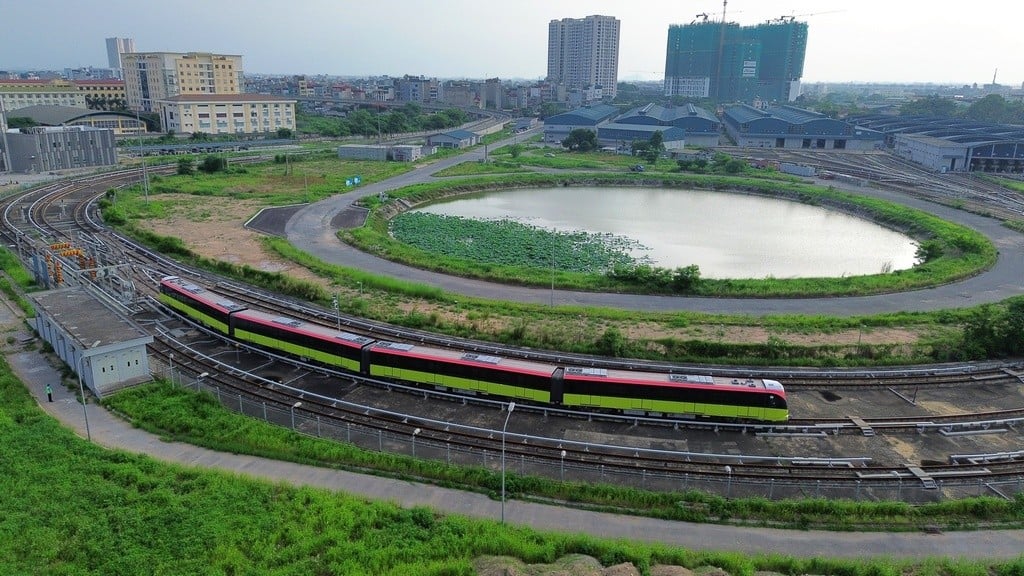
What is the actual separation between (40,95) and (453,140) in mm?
71999

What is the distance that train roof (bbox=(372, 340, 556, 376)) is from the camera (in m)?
20.9

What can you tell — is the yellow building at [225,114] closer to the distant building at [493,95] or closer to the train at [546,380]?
the distant building at [493,95]

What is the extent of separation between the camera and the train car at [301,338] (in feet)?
74.8

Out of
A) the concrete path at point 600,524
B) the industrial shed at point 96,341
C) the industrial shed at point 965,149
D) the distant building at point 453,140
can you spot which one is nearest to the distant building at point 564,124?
the distant building at point 453,140

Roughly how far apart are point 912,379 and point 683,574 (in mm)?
16316

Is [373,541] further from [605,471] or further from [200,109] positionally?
[200,109]

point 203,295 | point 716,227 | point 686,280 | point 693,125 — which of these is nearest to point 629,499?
point 686,280

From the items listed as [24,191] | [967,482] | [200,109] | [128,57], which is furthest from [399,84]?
[967,482]

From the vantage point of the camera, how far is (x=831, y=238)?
50.6 metres

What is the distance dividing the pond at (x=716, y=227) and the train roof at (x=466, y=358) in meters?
21.1

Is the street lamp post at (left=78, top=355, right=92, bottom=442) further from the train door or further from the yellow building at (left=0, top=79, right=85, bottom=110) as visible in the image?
the yellow building at (left=0, top=79, right=85, bottom=110)

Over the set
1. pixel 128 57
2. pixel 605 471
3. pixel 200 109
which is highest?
pixel 128 57

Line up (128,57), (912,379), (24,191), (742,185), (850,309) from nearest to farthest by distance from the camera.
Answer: (912,379) < (850,309) < (24,191) < (742,185) < (128,57)

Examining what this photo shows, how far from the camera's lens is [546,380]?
2045 centimetres
